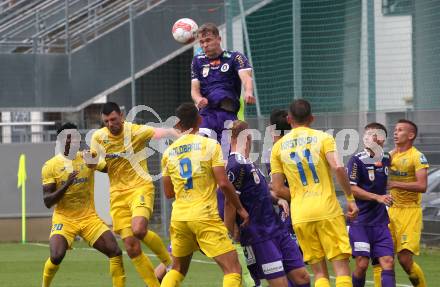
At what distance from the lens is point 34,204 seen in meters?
26.7

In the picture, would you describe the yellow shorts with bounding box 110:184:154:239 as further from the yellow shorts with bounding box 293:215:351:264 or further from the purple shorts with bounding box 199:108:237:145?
the yellow shorts with bounding box 293:215:351:264

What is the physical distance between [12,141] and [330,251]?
58.8ft

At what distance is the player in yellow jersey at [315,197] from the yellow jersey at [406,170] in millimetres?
3271

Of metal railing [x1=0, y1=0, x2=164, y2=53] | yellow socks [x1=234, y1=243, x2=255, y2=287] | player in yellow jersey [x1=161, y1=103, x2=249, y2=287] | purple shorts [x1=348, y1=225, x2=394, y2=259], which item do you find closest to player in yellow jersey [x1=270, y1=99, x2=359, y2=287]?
player in yellow jersey [x1=161, y1=103, x2=249, y2=287]

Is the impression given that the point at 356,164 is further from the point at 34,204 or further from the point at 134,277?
the point at 34,204

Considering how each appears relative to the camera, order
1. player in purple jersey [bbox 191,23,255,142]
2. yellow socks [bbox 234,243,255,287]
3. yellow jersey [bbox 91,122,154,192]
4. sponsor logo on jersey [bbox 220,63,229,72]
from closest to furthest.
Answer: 1. yellow socks [bbox 234,243,255,287]
2. player in purple jersey [bbox 191,23,255,142]
3. sponsor logo on jersey [bbox 220,63,229,72]
4. yellow jersey [bbox 91,122,154,192]

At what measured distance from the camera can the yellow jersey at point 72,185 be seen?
14.6 metres

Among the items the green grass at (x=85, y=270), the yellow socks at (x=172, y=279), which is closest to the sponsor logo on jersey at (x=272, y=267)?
the yellow socks at (x=172, y=279)

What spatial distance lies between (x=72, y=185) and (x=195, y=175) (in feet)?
12.6

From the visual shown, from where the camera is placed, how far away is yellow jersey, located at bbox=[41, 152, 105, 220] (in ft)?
48.0

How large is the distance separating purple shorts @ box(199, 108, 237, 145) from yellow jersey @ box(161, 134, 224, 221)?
4.68 ft

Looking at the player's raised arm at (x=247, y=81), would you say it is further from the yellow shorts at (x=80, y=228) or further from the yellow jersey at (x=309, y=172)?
the yellow shorts at (x=80, y=228)

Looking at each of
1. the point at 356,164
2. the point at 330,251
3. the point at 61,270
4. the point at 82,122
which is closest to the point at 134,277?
the point at 61,270

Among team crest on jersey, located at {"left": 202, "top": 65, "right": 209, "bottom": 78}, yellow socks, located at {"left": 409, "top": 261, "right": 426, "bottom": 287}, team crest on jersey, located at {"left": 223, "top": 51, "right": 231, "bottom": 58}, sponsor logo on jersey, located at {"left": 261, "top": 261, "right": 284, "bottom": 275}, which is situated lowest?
yellow socks, located at {"left": 409, "top": 261, "right": 426, "bottom": 287}
